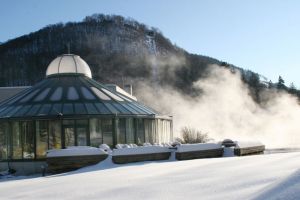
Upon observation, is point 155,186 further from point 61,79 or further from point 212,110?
point 212,110

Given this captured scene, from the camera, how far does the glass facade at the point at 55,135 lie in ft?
62.3

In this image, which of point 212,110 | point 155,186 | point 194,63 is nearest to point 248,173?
point 155,186

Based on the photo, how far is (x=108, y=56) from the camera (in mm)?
85875

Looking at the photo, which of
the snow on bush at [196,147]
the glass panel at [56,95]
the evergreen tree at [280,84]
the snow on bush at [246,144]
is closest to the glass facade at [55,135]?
the glass panel at [56,95]

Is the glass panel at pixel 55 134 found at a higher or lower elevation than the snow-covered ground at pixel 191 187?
higher

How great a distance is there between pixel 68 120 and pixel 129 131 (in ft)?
9.81

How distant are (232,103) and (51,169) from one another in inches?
1504

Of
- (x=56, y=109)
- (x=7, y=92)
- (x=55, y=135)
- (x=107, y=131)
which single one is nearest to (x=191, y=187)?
(x=107, y=131)

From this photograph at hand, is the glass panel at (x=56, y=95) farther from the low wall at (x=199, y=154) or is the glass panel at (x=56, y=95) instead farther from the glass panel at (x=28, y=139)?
the low wall at (x=199, y=154)

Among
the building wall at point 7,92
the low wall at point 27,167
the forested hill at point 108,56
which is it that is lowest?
the low wall at point 27,167

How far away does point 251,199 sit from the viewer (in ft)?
20.4

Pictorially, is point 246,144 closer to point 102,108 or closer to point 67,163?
point 102,108

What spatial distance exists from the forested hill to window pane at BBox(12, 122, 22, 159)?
4967 cm

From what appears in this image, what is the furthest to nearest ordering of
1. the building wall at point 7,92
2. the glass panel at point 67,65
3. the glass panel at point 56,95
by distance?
the building wall at point 7,92 → the glass panel at point 67,65 → the glass panel at point 56,95
